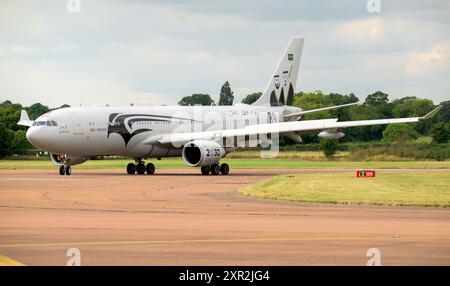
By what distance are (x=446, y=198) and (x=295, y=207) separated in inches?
219

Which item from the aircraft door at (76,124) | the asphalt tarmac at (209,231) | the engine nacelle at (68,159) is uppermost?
the aircraft door at (76,124)

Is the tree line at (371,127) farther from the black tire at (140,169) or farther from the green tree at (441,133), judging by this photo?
the black tire at (140,169)

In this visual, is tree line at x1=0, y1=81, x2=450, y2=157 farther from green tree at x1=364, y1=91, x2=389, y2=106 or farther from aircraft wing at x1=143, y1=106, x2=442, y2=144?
aircraft wing at x1=143, y1=106, x2=442, y2=144

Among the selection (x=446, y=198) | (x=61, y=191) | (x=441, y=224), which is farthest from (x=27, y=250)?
(x=61, y=191)

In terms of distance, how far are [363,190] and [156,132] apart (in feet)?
86.7

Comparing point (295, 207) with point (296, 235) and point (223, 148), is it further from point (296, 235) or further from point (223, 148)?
point (223, 148)

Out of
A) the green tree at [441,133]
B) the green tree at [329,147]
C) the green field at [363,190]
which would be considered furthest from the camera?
the green tree at [441,133]

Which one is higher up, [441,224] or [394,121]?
[394,121]

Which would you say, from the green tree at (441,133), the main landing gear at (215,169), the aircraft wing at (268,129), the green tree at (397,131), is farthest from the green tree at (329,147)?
the main landing gear at (215,169)

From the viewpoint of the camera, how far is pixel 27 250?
65.4ft

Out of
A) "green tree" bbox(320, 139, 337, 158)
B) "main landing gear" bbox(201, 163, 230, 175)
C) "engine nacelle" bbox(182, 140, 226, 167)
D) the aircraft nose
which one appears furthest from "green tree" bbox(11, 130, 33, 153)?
"main landing gear" bbox(201, 163, 230, 175)

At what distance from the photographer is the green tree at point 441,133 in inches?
3686

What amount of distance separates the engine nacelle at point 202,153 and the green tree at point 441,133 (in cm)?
3778

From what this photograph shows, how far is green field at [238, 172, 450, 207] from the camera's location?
3403cm
